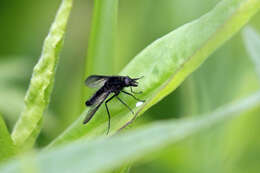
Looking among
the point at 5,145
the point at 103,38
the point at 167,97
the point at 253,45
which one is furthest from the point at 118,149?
the point at 167,97

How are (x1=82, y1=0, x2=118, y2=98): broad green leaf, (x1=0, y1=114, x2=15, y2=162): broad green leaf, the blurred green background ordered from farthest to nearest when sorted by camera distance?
(x1=82, y1=0, x2=118, y2=98): broad green leaf
the blurred green background
(x1=0, y1=114, x2=15, y2=162): broad green leaf

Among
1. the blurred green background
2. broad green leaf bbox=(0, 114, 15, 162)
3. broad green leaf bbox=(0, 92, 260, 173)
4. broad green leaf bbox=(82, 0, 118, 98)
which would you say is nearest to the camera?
broad green leaf bbox=(0, 92, 260, 173)

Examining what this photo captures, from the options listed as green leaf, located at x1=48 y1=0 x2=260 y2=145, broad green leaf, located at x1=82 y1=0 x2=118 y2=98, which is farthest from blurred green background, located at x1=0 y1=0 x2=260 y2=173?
broad green leaf, located at x1=82 y1=0 x2=118 y2=98

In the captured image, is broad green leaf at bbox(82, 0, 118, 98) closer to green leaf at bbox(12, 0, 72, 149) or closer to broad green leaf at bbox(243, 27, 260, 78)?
green leaf at bbox(12, 0, 72, 149)

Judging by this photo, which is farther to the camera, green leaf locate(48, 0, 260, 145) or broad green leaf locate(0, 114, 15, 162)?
broad green leaf locate(0, 114, 15, 162)

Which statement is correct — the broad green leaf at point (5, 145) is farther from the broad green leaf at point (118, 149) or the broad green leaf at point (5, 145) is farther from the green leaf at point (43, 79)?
the broad green leaf at point (118, 149)
